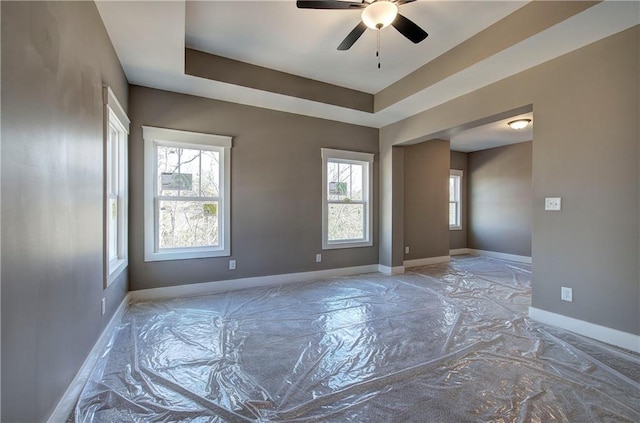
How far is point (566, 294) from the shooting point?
2832mm

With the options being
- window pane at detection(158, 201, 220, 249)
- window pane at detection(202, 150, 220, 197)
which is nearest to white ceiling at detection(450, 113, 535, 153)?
window pane at detection(202, 150, 220, 197)

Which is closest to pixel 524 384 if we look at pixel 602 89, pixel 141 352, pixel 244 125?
pixel 602 89

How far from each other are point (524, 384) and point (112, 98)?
3.96 metres

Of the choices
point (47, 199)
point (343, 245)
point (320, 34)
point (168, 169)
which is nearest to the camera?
point (47, 199)

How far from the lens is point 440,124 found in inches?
163

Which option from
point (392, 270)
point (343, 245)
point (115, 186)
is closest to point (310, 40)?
point (115, 186)

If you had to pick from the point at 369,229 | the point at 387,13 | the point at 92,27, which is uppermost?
the point at 387,13

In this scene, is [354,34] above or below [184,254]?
above

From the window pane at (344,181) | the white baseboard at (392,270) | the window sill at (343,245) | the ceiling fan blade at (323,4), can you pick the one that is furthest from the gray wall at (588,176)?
the window sill at (343,245)

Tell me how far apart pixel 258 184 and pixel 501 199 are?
592 centimetres

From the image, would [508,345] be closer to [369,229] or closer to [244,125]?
[369,229]

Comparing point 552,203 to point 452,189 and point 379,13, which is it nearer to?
point 379,13

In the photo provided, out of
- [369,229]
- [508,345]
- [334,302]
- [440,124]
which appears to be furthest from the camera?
[369,229]

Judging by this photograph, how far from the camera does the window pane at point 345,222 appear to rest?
5.07 m
